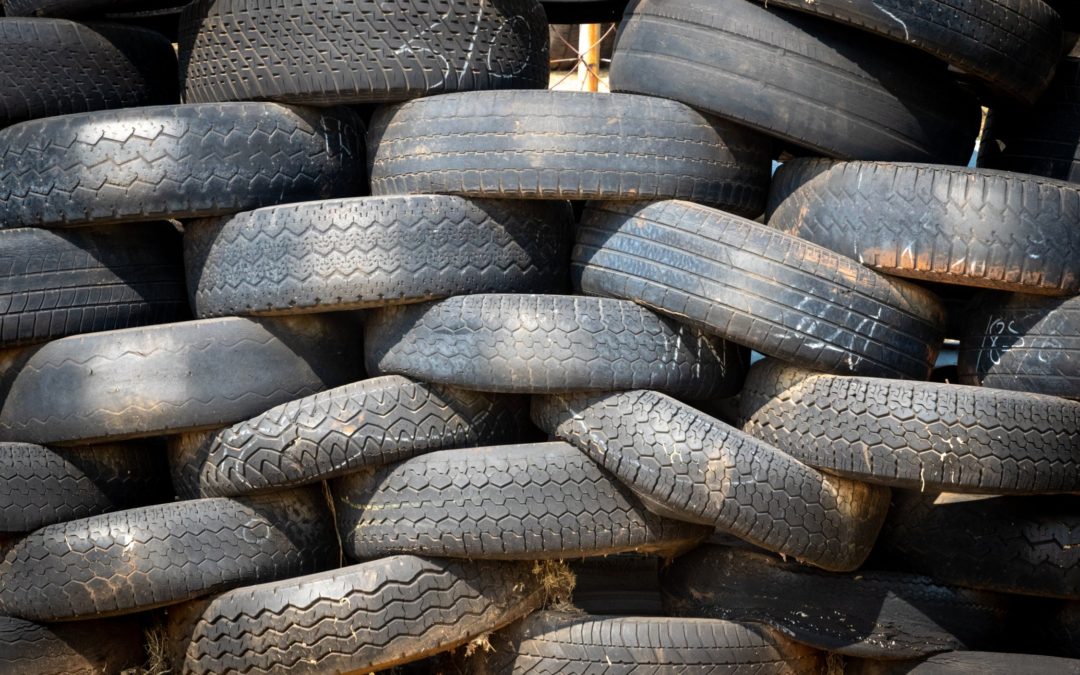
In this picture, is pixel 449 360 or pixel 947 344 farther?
pixel 947 344

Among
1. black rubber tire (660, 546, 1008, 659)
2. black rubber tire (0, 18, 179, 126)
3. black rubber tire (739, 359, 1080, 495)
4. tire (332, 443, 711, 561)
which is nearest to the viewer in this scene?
black rubber tire (739, 359, 1080, 495)

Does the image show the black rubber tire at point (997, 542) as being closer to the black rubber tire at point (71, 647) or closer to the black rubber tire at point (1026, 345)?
the black rubber tire at point (1026, 345)

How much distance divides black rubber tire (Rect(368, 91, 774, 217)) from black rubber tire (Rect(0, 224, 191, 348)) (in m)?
0.76

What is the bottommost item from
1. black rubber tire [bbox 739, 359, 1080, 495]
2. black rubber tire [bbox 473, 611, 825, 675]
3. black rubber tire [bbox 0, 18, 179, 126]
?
black rubber tire [bbox 473, 611, 825, 675]

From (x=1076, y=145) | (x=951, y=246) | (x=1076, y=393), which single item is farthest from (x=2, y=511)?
(x=1076, y=145)

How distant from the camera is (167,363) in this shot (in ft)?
9.27

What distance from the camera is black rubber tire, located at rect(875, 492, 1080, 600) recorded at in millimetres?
2748

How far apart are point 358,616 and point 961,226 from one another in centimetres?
167

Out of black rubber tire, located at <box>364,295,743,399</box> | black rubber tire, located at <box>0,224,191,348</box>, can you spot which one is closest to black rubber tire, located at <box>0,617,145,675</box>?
black rubber tire, located at <box>0,224,191,348</box>

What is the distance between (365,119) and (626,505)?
133 centimetres

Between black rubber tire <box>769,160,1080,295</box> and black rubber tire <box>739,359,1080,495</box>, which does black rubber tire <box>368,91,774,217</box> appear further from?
black rubber tire <box>739,359,1080,495</box>

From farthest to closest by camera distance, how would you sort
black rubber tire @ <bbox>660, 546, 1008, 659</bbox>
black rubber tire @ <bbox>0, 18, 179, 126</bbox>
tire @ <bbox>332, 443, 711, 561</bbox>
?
1. black rubber tire @ <bbox>0, 18, 179, 126</bbox>
2. black rubber tire @ <bbox>660, 546, 1008, 659</bbox>
3. tire @ <bbox>332, 443, 711, 561</bbox>

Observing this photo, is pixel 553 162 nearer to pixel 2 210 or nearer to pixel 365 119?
pixel 365 119

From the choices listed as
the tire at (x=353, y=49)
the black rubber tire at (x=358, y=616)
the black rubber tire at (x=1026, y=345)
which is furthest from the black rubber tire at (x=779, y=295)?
the black rubber tire at (x=358, y=616)
